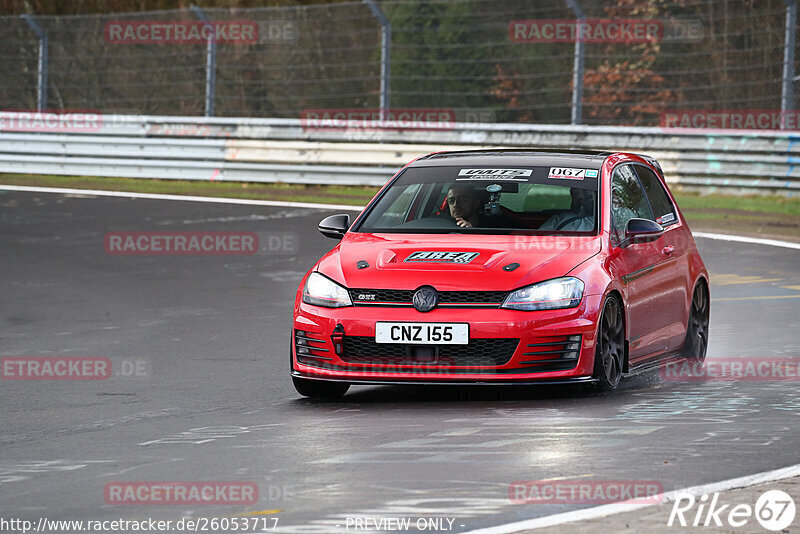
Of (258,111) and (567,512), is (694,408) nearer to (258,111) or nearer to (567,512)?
(567,512)

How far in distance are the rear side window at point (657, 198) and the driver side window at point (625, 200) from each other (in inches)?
3.9

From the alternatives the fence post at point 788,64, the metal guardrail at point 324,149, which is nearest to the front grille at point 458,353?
the metal guardrail at point 324,149

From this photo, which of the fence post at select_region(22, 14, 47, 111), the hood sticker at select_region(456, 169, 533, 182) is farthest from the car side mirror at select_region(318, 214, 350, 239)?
the fence post at select_region(22, 14, 47, 111)

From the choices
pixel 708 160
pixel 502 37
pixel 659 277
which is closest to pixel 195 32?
pixel 502 37

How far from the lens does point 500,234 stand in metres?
9.52

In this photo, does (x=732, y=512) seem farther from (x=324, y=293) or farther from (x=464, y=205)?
(x=464, y=205)

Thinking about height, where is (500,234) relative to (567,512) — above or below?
above

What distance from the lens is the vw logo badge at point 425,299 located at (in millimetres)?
8664

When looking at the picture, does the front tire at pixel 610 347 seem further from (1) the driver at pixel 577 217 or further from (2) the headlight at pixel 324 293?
(2) the headlight at pixel 324 293

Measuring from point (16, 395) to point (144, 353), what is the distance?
1.79 meters

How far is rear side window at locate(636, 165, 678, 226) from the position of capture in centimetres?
1059

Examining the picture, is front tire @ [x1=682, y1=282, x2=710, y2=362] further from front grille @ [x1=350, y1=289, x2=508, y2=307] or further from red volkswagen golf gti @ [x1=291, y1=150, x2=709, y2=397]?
front grille @ [x1=350, y1=289, x2=508, y2=307]

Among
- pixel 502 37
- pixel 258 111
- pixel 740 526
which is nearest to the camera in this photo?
pixel 740 526

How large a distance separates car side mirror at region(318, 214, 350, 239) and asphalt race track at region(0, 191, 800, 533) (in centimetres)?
99
